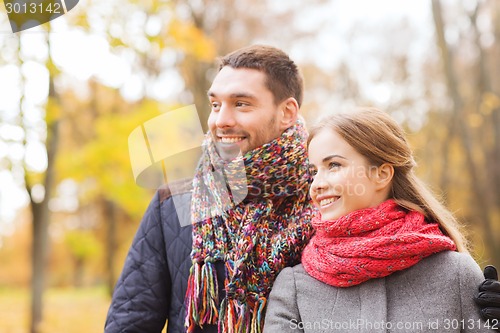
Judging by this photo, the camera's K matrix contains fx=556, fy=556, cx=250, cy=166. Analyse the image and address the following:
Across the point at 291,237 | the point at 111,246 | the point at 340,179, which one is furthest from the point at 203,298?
the point at 111,246

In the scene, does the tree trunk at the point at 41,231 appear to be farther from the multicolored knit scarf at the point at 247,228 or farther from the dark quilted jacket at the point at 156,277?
the multicolored knit scarf at the point at 247,228

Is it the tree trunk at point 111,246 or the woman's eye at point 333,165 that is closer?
the woman's eye at point 333,165

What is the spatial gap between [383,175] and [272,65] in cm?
73

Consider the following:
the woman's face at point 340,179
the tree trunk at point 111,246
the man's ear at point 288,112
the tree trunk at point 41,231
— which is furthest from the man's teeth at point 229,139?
the tree trunk at point 111,246

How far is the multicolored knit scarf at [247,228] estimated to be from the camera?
2.36 m

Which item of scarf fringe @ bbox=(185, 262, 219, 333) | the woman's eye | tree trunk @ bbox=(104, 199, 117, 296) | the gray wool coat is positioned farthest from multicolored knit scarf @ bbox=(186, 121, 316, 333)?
tree trunk @ bbox=(104, 199, 117, 296)

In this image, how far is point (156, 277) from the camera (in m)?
2.53

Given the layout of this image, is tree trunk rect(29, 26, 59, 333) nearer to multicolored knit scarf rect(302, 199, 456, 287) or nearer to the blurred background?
the blurred background

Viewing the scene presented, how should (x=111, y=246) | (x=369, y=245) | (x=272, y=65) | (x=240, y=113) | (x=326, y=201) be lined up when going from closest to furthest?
(x=369, y=245) → (x=326, y=201) → (x=240, y=113) → (x=272, y=65) → (x=111, y=246)

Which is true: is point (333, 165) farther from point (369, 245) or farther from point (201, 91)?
point (201, 91)

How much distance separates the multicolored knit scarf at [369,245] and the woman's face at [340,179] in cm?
5

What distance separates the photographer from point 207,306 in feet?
7.90

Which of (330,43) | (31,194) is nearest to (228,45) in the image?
(330,43)

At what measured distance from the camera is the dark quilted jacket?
2494mm
